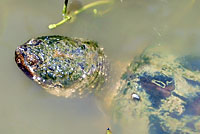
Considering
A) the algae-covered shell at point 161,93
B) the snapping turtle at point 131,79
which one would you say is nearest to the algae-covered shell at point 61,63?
the snapping turtle at point 131,79

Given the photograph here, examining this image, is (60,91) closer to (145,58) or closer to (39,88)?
(39,88)

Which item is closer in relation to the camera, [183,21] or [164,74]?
[164,74]

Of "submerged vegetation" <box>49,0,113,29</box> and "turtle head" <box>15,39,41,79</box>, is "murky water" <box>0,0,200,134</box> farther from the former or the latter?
"turtle head" <box>15,39,41,79</box>

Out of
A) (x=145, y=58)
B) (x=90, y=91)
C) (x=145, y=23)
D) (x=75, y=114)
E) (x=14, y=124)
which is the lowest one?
(x=14, y=124)

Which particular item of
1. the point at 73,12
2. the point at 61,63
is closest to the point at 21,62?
the point at 61,63

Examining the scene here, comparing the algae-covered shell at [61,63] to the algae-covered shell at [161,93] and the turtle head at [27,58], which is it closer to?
the turtle head at [27,58]

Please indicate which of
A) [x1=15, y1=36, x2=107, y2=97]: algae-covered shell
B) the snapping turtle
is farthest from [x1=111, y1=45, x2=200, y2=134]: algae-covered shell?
[x1=15, y1=36, x2=107, y2=97]: algae-covered shell

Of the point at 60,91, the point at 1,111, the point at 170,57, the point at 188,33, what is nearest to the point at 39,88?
the point at 60,91

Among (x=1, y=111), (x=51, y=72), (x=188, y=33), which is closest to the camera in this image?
(x=51, y=72)
